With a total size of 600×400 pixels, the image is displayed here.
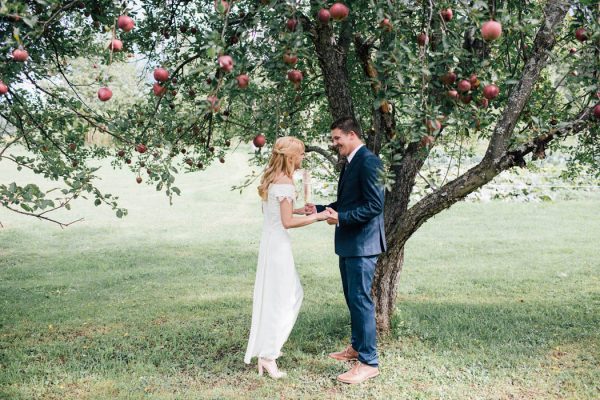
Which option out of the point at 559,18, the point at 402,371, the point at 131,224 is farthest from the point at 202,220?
the point at 559,18

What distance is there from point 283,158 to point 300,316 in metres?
2.62

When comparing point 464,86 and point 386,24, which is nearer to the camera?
point 386,24

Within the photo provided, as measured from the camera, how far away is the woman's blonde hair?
171 inches

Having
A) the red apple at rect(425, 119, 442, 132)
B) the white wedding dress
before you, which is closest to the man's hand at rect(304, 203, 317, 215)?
the white wedding dress

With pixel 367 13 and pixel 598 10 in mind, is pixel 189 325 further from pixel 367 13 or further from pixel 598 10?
pixel 598 10

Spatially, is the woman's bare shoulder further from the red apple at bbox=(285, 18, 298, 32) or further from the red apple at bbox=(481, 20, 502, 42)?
the red apple at bbox=(481, 20, 502, 42)

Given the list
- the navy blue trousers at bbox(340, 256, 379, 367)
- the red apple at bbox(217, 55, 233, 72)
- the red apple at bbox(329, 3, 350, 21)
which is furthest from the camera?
the navy blue trousers at bbox(340, 256, 379, 367)

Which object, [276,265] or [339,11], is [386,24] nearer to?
[339,11]

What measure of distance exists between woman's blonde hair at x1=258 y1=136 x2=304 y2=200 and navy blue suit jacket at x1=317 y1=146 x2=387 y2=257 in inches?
15.9

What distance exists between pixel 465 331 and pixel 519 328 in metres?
0.59

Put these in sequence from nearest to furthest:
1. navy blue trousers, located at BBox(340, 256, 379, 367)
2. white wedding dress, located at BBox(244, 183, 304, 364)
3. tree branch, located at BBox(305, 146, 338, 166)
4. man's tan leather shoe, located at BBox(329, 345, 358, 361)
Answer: navy blue trousers, located at BBox(340, 256, 379, 367) < white wedding dress, located at BBox(244, 183, 304, 364) < man's tan leather shoe, located at BBox(329, 345, 358, 361) < tree branch, located at BBox(305, 146, 338, 166)

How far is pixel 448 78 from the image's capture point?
342cm

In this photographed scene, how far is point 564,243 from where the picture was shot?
11.2 meters

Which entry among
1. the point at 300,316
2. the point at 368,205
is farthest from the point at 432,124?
the point at 300,316
